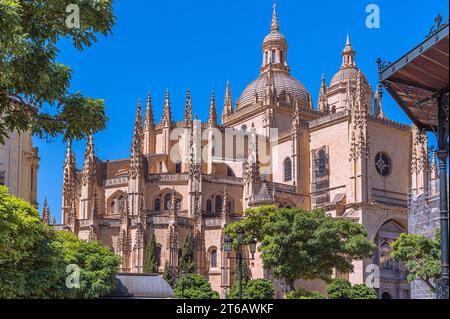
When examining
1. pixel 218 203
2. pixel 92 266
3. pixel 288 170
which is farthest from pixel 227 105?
pixel 92 266

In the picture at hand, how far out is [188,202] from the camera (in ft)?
201

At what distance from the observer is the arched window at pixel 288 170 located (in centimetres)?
6625

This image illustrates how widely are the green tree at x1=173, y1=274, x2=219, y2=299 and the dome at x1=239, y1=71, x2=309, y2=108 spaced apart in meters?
29.9

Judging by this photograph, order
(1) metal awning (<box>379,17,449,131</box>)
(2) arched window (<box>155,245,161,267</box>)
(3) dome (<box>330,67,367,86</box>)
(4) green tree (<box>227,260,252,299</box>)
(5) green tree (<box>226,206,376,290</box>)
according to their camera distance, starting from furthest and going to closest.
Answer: (3) dome (<box>330,67,367,86</box>) < (2) arched window (<box>155,245,161,267</box>) < (4) green tree (<box>227,260,252,299</box>) < (5) green tree (<box>226,206,376,290</box>) < (1) metal awning (<box>379,17,449,131</box>)

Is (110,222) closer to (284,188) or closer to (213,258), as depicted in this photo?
(213,258)

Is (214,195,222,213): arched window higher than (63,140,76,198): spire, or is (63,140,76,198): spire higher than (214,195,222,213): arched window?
(63,140,76,198): spire

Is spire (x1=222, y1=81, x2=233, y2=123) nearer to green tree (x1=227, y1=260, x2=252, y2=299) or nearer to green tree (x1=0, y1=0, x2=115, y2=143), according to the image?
green tree (x1=227, y1=260, x2=252, y2=299)

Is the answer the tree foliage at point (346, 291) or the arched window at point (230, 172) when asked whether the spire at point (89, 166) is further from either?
the tree foliage at point (346, 291)

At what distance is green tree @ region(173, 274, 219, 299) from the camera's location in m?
47.8

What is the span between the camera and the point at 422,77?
14.6m

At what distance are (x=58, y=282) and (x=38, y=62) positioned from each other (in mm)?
14494

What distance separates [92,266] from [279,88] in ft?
135

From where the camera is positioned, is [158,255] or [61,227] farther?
[61,227]

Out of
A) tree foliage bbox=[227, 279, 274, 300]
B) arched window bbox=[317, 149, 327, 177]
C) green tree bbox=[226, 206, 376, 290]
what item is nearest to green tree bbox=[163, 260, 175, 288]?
tree foliage bbox=[227, 279, 274, 300]
